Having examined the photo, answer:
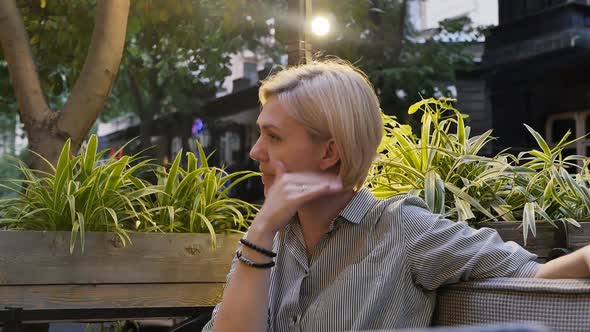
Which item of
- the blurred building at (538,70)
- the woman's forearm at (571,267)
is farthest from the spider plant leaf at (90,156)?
the blurred building at (538,70)

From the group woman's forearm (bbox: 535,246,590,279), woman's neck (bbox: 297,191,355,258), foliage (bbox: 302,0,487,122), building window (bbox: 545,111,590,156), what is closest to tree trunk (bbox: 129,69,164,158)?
foliage (bbox: 302,0,487,122)

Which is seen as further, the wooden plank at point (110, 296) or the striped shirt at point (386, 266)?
the wooden plank at point (110, 296)

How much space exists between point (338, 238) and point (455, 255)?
0.23 m

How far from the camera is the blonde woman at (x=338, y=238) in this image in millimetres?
1422

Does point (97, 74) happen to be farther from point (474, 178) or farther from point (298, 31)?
point (474, 178)

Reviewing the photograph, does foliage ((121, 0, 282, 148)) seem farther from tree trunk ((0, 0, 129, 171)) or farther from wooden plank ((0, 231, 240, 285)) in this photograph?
wooden plank ((0, 231, 240, 285))

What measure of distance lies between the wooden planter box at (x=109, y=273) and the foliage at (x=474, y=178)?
724 mm

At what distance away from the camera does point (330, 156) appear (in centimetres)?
149

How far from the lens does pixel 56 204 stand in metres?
2.73

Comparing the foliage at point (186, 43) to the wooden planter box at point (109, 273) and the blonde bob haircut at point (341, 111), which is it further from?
the blonde bob haircut at point (341, 111)

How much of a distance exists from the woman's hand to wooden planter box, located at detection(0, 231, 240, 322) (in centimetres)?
140

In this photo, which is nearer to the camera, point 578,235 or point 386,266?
point 386,266

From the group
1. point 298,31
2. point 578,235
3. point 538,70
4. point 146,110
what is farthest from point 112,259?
point 146,110

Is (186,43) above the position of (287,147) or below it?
below
